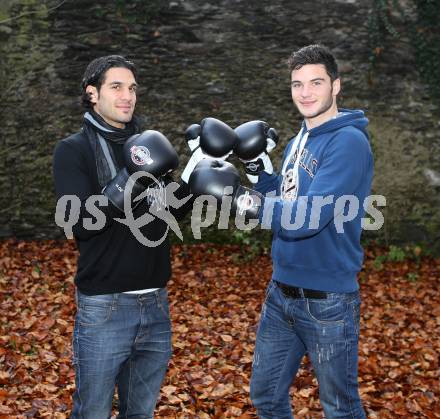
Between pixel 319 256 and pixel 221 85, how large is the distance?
614 centimetres

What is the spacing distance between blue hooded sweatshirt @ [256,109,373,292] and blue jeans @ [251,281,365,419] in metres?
0.12

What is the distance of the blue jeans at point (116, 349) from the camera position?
2.61m

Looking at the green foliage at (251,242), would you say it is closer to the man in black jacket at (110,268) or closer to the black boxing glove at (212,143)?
the black boxing glove at (212,143)

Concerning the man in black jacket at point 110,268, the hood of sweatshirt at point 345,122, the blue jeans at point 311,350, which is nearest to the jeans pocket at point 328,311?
the blue jeans at point 311,350

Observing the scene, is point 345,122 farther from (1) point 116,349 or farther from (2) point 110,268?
(1) point 116,349

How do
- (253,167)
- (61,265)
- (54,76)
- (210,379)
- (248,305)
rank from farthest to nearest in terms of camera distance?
(54,76) < (61,265) < (248,305) < (210,379) < (253,167)

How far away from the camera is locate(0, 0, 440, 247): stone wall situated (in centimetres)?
826

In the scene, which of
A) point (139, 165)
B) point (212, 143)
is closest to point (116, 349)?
point (139, 165)

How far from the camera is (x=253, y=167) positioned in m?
3.39

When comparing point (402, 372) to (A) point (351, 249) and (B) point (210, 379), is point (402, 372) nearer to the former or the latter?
(B) point (210, 379)

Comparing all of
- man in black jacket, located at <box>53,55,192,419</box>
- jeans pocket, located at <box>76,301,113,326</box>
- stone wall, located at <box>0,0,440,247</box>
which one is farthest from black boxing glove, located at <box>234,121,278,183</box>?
stone wall, located at <box>0,0,440,247</box>

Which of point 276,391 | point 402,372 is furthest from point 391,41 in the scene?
point 276,391

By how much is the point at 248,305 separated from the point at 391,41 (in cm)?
487

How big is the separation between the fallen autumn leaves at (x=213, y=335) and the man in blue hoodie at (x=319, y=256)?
128 centimetres
